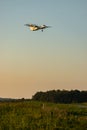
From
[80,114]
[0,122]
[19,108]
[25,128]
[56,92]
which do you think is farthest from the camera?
[56,92]

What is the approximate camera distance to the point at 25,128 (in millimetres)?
38719

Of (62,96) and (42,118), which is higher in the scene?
(62,96)

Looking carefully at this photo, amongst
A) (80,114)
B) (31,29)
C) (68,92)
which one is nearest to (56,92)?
(68,92)

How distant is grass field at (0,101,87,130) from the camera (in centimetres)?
3881

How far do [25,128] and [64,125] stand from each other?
124 inches

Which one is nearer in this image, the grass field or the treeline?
the grass field

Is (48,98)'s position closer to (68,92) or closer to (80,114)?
(68,92)

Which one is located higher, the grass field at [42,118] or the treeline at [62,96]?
the treeline at [62,96]

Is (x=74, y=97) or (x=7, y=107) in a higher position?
(x=74, y=97)

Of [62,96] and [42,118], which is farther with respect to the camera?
[62,96]

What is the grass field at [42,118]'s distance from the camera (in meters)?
38.8

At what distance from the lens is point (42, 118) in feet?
136

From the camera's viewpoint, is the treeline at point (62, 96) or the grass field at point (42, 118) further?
the treeline at point (62, 96)

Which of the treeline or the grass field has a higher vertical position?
the treeline
